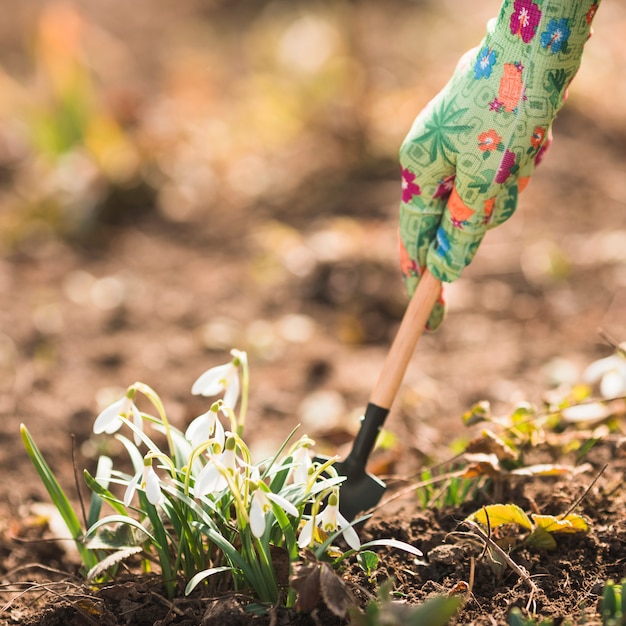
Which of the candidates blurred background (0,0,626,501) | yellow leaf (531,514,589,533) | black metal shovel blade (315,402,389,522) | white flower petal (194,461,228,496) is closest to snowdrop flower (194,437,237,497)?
white flower petal (194,461,228,496)

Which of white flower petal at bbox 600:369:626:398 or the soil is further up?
white flower petal at bbox 600:369:626:398

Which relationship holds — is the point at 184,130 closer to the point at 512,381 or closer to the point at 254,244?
the point at 254,244

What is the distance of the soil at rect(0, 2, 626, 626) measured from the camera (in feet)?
5.28

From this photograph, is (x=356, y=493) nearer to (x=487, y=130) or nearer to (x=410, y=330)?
(x=410, y=330)

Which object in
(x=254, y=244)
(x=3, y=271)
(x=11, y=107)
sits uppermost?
(x=11, y=107)

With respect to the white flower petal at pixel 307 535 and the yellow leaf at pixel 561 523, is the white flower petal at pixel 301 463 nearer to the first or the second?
the white flower petal at pixel 307 535

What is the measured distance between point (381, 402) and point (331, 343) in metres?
1.37

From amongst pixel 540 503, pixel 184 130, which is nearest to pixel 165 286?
pixel 184 130

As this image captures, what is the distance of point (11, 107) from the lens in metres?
4.81

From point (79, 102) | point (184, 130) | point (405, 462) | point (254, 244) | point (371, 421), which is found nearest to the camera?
point (371, 421)

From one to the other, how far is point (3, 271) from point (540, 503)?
2657 mm

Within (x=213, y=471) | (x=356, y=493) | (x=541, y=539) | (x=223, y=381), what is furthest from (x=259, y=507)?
(x=541, y=539)

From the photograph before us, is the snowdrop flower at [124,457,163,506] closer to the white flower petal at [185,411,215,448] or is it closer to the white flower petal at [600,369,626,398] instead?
the white flower petal at [185,411,215,448]

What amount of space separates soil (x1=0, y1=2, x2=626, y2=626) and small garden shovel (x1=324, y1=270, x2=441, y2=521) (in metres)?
0.08
